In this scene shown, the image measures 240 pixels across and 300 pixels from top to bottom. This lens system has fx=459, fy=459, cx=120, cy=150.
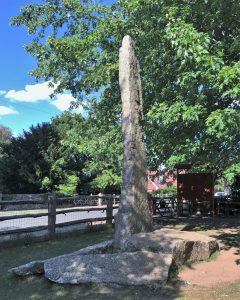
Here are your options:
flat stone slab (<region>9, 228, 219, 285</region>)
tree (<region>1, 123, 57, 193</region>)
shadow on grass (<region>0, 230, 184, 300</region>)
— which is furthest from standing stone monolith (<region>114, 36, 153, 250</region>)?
tree (<region>1, 123, 57, 193</region>)

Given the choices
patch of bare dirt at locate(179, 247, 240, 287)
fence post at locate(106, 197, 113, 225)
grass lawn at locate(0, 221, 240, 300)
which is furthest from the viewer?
fence post at locate(106, 197, 113, 225)

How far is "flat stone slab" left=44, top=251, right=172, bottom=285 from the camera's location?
743 centimetres

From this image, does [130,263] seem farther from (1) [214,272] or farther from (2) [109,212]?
(2) [109,212]

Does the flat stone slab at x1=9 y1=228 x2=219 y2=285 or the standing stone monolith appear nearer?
the flat stone slab at x1=9 y1=228 x2=219 y2=285

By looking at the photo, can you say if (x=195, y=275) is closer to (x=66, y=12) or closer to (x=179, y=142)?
(x=179, y=142)

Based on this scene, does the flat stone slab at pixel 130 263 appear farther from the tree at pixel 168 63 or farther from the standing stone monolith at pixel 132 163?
the tree at pixel 168 63

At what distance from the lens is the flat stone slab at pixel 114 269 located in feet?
24.4

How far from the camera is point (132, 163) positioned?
31.9 ft

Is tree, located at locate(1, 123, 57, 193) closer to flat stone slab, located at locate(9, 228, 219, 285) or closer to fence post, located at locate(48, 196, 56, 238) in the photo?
fence post, located at locate(48, 196, 56, 238)

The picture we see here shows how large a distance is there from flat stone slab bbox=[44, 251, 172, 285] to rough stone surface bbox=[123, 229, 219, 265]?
333 millimetres

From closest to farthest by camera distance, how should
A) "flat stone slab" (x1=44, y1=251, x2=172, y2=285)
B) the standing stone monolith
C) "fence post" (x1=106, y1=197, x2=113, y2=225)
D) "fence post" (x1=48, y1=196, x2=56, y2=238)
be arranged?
1. "flat stone slab" (x1=44, y1=251, x2=172, y2=285)
2. the standing stone monolith
3. "fence post" (x1=48, y1=196, x2=56, y2=238)
4. "fence post" (x1=106, y1=197, x2=113, y2=225)

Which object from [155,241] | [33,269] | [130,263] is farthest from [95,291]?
[155,241]

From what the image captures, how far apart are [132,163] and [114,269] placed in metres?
2.71

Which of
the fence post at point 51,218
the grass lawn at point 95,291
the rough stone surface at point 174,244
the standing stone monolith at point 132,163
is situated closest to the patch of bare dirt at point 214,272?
the rough stone surface at point 174,244
